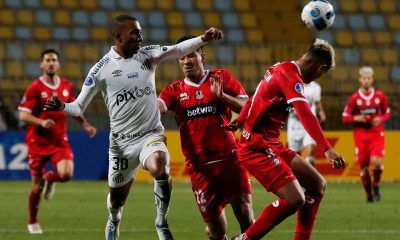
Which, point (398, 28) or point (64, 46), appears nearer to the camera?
point (64, 46)

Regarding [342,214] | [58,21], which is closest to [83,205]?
[342,214]

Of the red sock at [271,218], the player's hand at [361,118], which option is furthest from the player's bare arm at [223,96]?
the player's hand at [361,118]

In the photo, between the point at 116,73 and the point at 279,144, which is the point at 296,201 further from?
the point at 116,73

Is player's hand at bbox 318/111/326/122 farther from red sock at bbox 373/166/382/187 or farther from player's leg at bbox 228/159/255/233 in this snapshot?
player's leg at bbox 228/159/255/233

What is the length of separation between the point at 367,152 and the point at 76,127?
7.54 m

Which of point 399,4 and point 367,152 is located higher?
point 399,4

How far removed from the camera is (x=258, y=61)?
25.9 meters

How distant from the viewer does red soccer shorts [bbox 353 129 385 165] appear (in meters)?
17.7

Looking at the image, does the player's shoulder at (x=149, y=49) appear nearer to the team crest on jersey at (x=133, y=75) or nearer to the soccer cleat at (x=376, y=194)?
the team crest on jersey at (x=133, y=75)

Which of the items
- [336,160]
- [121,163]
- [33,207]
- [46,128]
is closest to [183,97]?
[121,163]

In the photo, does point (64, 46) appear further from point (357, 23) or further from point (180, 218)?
point (180, 218)

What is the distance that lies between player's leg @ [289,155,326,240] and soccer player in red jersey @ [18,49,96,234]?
15.6 feet

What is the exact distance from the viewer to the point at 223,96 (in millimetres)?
9156

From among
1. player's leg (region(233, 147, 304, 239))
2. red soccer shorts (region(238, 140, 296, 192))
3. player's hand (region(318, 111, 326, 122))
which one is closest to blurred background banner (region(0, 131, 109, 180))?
player's hand (region(318, 111, 326, 122))
